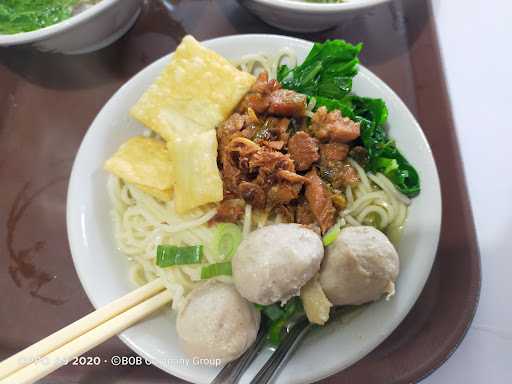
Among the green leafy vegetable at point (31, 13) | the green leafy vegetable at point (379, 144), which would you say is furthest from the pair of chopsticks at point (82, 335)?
the green leafy vegetable at point (31, 13)

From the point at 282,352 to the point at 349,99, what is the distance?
1.09 meters

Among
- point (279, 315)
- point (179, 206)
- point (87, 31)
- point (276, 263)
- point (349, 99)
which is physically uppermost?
point (87, 31)

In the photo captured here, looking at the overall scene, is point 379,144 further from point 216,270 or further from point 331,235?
point 216,270

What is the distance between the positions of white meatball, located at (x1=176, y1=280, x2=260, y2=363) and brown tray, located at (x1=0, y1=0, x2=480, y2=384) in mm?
385

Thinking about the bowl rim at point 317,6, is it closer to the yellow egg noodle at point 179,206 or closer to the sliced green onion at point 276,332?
the yellow egg noodle at point 179,206

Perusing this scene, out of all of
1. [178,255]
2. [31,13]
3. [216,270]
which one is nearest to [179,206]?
[178,255]

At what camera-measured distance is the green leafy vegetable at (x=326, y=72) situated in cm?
182

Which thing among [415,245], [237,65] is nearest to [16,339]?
[237,65]

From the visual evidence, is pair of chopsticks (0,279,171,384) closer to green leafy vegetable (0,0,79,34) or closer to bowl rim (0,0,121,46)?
bowl rim (0,0,121,46)

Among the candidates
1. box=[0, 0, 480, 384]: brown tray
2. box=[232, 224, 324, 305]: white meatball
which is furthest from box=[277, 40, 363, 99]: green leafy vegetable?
box=[232, 224, 324, 305]: white meatball

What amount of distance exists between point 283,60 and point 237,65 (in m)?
0.22

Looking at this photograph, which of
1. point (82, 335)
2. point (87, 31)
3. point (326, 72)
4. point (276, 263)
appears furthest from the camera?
point (87, 31)

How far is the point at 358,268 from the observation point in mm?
1358

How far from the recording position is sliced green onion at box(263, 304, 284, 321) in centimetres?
155
